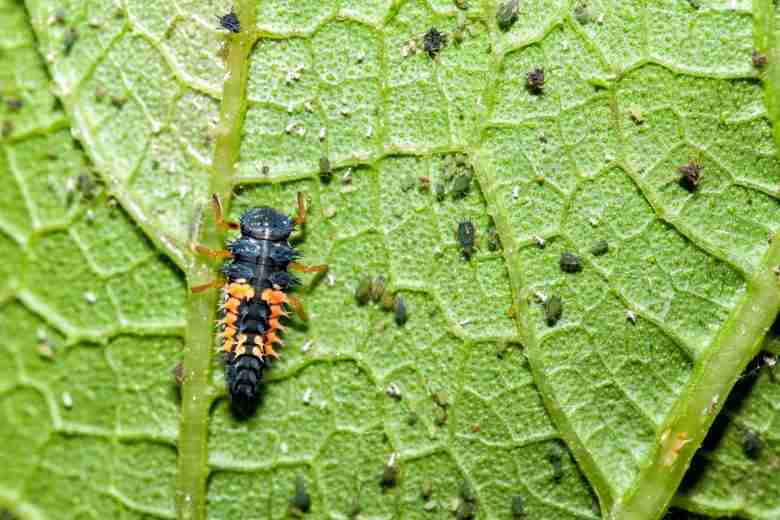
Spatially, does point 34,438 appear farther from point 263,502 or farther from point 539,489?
point 539,489

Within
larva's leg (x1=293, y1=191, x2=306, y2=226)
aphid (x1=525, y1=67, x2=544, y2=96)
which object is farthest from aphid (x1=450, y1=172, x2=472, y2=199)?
larva's leg (x1=293, y1=191, x2=306, y2=226)

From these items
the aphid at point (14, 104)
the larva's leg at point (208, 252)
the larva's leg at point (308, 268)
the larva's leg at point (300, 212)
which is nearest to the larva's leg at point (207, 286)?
the larva's leg at point (208, 252)

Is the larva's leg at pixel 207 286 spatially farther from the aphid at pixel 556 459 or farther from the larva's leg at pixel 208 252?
the aphid at pixel 556 459

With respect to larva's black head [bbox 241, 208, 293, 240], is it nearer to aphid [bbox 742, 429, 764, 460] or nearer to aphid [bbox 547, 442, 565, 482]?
aphid [bbox 547, 442, 565, 482]

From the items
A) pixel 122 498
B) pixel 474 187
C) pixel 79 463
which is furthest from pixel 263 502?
pixel 474 187

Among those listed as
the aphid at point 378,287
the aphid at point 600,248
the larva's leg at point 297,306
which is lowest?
the larva's leg at point 297,306

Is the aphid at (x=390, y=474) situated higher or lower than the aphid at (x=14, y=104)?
lower

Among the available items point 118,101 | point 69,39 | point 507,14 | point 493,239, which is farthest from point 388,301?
point 69,39
